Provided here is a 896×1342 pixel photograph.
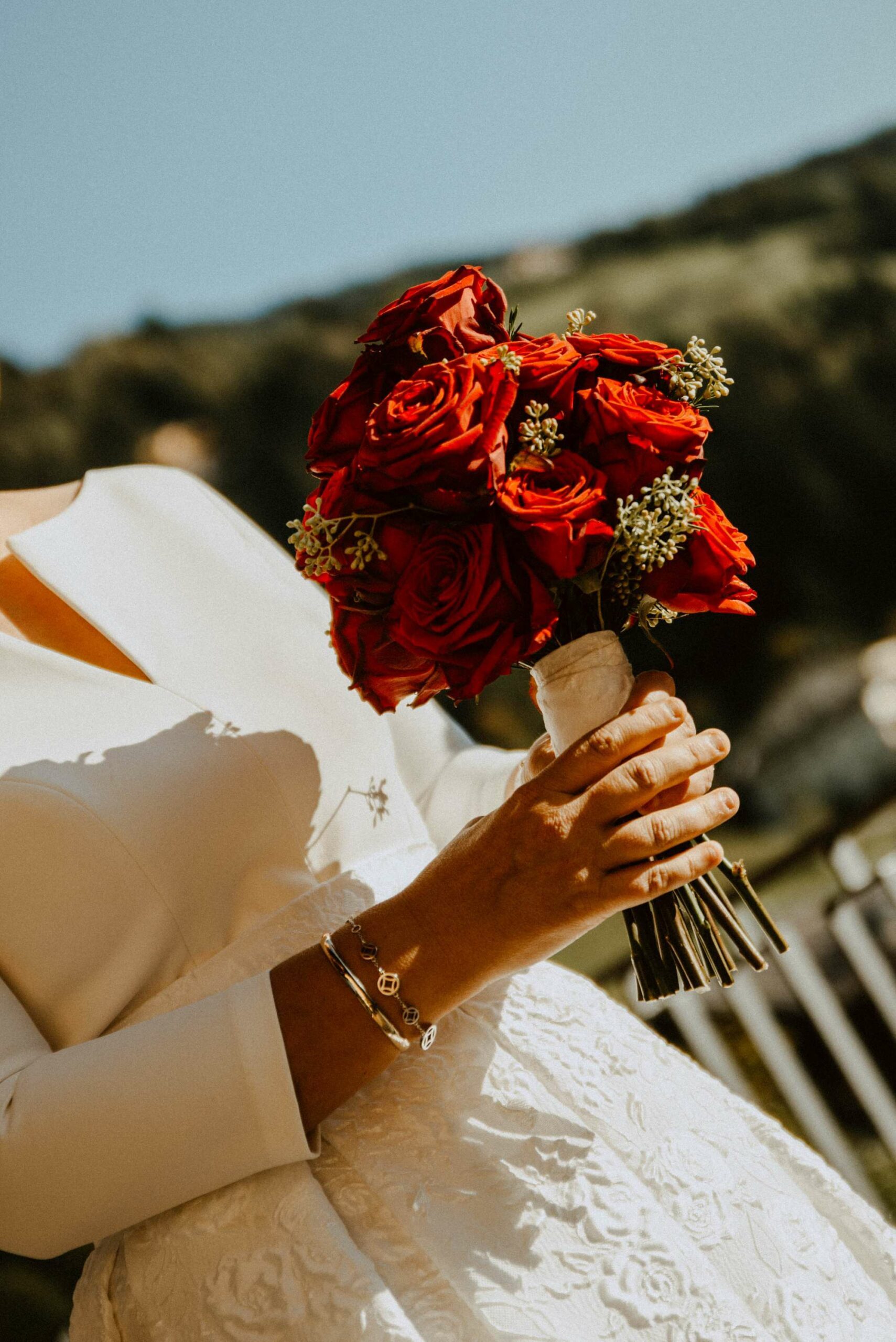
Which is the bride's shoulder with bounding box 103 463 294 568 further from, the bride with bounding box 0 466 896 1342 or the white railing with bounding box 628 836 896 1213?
the white railing with bounding box 628 836 896 1213

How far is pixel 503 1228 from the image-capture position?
1069 millimetres

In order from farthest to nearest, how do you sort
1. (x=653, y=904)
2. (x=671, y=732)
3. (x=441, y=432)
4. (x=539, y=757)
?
(x=539, y=757) < (x=653, y=904) < (x=671, y=732) < (x=441, y=432)

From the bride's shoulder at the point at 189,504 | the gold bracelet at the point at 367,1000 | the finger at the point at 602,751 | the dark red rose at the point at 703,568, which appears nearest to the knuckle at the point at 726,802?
the finger at the point at 602,751

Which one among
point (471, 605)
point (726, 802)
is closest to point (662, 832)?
point (726, 802)

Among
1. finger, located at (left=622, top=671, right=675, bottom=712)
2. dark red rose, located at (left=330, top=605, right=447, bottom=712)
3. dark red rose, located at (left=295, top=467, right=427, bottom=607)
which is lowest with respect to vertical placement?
finger, located at (left=622, top=671, right=675, bottom=712)

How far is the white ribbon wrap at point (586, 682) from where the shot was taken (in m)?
1.14

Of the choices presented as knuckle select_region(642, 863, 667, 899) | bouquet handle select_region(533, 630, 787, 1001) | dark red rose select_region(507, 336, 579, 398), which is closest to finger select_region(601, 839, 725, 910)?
knuckle select_region(642, 863, 667, 899)

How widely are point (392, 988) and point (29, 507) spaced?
3.44ft

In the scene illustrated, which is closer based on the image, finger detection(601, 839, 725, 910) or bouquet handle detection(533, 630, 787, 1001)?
finger detection(601, 839, 725, 910)

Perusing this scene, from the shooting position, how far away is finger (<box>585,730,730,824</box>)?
41.1 inches

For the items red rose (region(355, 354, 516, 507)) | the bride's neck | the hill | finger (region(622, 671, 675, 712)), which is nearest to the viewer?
red rose (region(355, 354, 516, 507))

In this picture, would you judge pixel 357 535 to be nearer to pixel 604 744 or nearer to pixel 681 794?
pixel 604 744

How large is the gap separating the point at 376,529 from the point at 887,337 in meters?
6.99

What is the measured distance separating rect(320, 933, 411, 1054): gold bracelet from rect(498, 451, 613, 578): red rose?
49cm
